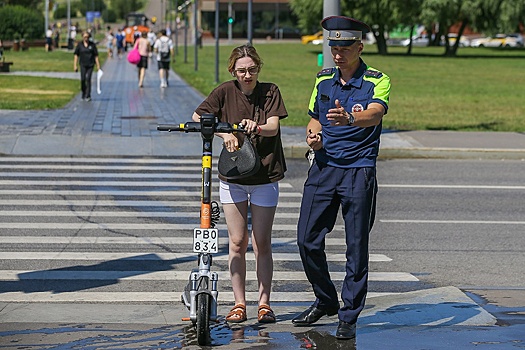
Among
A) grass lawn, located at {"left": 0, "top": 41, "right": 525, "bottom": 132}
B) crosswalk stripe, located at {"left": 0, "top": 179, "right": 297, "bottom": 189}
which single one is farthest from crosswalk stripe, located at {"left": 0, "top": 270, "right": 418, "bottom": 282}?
grass lawn, located at {"left": 0, "top": 41, "right": 525, "bottom": 132}

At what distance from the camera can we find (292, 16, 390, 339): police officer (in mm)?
6547

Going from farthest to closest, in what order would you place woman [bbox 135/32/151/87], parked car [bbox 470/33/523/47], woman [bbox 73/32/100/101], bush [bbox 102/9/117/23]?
bush [bbox 102/9/117/23], parked car [bbox 470/33/523/47], woman [bbox 135/32/151/87], woman [bbox 73/32/100/101]

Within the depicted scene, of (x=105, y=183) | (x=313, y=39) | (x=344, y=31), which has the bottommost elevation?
(x=313, y=39)

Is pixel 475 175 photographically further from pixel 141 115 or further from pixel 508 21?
pixel 508 21

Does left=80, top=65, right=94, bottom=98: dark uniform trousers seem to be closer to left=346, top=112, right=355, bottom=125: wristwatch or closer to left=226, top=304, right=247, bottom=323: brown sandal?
left=226, top=304, right=247, bottom=323: brown sandal

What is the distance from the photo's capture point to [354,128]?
6543mm

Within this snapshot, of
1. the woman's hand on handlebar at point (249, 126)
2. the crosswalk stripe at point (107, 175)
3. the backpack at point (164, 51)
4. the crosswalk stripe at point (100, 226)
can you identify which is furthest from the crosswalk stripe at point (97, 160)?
the backpack at point (164, 51)

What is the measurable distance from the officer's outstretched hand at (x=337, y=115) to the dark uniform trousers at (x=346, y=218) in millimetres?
505

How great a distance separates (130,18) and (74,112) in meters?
101

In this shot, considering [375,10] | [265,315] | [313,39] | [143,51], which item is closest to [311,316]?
[265,315]

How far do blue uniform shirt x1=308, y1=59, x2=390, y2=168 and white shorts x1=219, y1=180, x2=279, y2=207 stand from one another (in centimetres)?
53

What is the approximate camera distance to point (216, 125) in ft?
21.3

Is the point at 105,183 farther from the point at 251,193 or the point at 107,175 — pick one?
the point at 251,193

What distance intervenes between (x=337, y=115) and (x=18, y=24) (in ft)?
303
